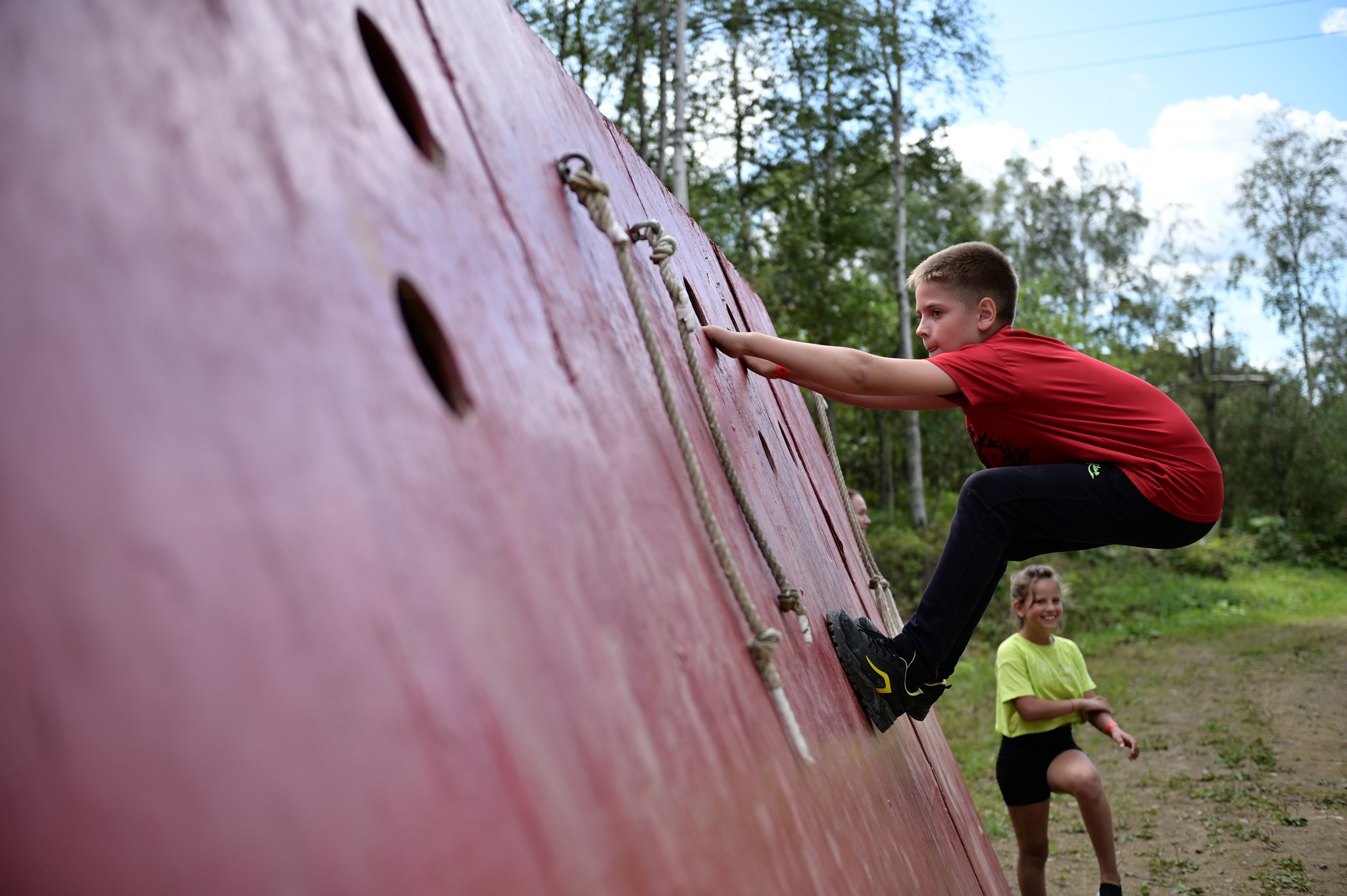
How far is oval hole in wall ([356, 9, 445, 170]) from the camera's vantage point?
1260mm

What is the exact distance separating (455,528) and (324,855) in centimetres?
32

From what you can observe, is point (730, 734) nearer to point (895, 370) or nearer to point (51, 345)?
point (51, 345)

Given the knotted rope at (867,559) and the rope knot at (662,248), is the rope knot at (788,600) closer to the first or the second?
the rope knot at (662,248)

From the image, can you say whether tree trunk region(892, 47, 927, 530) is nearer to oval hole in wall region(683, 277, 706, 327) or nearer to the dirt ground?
the dirt ground

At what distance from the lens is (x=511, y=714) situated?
3.05 feet

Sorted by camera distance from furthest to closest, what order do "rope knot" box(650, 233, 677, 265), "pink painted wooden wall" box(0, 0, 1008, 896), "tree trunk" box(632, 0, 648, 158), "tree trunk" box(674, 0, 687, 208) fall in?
1. "tree trunk" box(632, 0, 648, 158)
2. "tree trunk" box(674, 0, 687, 208)
3. "rope knot" box(650, 233, 677, 265)
4. "pink painted wooden wall" box(0, 0, 1008, 896)

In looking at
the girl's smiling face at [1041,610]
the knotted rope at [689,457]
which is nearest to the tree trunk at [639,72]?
the girl's smiling face at [1041,610]

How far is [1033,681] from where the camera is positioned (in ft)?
15.2

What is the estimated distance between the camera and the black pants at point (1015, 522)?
8.89 ft

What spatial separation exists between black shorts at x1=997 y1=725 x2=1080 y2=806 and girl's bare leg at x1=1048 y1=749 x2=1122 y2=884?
101 millimetres

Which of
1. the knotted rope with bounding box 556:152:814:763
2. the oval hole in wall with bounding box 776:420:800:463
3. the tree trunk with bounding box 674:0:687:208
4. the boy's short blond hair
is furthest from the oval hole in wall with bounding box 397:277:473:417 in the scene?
the tree trunk with bounding box 674:0:687:208

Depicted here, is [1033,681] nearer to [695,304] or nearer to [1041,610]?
[1041,610]

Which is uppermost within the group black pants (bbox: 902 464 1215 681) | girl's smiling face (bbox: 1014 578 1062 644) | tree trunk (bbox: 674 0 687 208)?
tree trunk (bbox: 674 0 687 208)

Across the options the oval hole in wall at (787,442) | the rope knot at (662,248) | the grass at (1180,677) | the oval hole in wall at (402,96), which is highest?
the oval hole in wall at (402,96)
